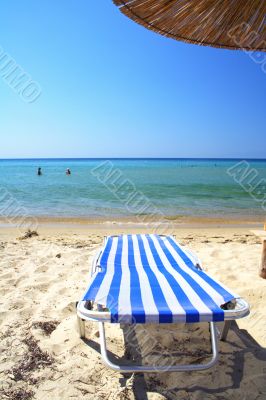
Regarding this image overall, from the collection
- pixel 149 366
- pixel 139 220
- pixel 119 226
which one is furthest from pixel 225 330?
pixel 139 220

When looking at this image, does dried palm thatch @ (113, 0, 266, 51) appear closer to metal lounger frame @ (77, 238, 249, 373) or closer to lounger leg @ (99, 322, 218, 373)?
metal lounger frame @ (77, 238, 249, 373)

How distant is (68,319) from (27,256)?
7.07 ft

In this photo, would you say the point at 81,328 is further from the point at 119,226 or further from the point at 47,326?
the point at 119,226

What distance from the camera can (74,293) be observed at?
3418 millimetres

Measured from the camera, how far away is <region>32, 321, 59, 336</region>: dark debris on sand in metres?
2.67

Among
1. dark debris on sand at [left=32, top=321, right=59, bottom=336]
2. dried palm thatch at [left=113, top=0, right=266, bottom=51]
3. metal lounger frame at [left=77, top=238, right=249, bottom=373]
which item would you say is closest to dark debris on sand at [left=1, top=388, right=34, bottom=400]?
metal lounger frame at [left=77, top=238, right=249, bottom=373]

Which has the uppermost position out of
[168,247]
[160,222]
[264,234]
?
[264,234]

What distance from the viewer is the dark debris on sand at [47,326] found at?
267 centimetres

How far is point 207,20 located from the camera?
2828 mm

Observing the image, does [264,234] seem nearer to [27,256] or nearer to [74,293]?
[74,293]

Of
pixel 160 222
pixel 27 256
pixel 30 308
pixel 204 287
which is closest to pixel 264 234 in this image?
pixel 204 287

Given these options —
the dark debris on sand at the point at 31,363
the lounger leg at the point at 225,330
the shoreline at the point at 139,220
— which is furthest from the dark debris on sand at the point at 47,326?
the shoreline at the point at 139,220

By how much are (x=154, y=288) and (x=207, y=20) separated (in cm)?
239

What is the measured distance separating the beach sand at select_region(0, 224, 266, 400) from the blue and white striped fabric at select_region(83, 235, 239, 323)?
480mm
